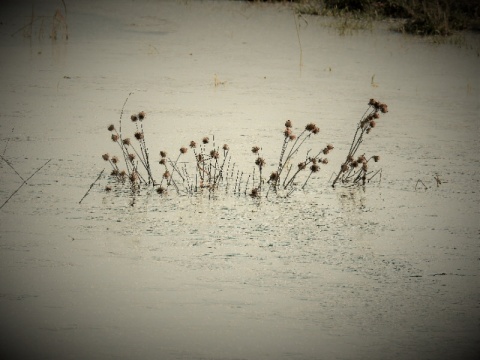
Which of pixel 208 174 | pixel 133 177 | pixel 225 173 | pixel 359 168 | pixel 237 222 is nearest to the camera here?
pixel 237 222

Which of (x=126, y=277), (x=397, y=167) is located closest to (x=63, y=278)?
(x=126, y=277)

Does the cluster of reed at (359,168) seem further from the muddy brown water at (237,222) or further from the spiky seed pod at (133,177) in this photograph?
the spiky seed pod at (133,177)

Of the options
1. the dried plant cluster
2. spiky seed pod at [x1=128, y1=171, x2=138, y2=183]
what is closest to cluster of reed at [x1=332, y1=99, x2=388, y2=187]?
the dried plant cluster

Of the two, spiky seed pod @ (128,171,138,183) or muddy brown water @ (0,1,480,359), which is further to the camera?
spiky seed pod @ (128,171,138,183)

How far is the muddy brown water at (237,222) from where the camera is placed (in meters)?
1.82

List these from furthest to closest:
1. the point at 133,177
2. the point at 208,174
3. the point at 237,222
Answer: the point at 208,174
the point at 133,177
the point at 237,222

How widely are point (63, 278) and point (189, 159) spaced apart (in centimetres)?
128

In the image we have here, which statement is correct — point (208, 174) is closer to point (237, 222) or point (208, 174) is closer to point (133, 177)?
point (133, 177)

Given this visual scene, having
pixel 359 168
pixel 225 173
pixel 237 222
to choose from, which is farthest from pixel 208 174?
pixel 359 168

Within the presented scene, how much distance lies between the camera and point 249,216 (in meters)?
2.67

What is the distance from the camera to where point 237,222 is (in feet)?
8.55

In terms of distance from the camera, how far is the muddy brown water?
1.82m

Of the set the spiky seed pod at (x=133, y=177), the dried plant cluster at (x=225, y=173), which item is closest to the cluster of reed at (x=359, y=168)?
the dried plant cluster at (x=225, y=173)

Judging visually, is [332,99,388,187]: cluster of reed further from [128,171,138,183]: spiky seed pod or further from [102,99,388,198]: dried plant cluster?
[128,171,138,183]: spiky seed pod
